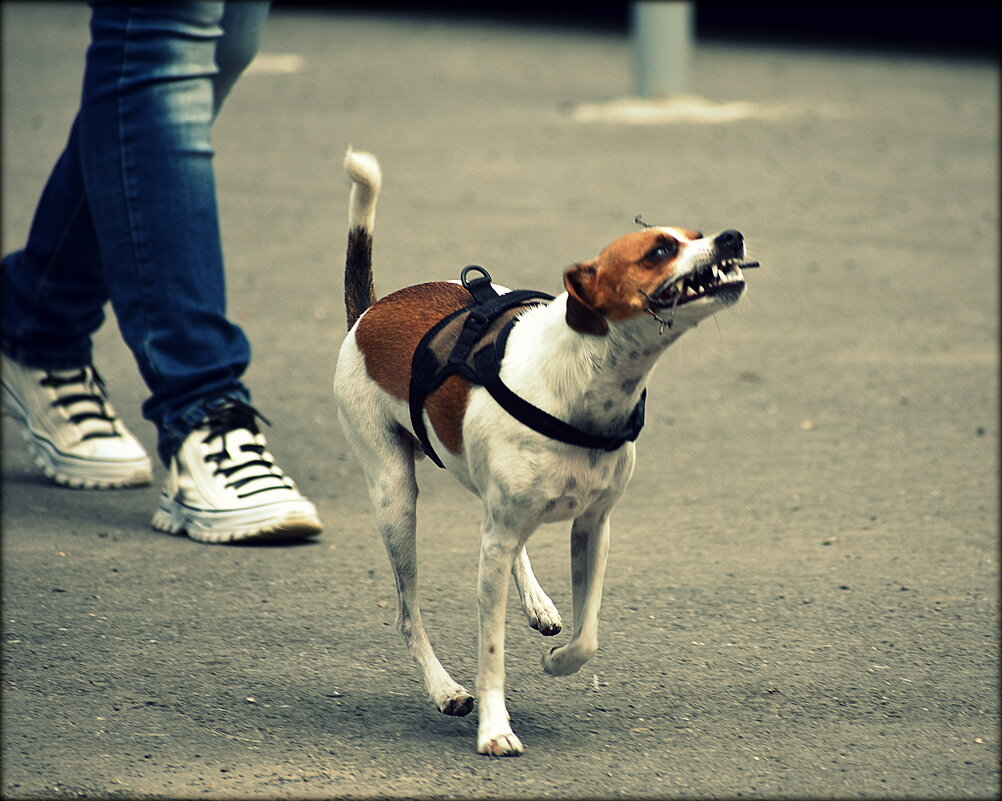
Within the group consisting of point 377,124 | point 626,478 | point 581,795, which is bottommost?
point 377,124

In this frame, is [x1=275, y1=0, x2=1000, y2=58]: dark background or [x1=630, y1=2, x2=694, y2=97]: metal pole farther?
[x1=275, y1=0, x2=1000, y2=58]: dark background

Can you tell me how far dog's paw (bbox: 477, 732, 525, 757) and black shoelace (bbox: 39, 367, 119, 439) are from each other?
6.71 ft

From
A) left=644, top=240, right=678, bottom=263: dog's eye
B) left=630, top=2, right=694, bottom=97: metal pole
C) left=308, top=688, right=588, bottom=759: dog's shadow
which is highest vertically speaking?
left=644, top=240, right=678, bottom=263: dog's eye

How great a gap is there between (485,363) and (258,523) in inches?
54.7

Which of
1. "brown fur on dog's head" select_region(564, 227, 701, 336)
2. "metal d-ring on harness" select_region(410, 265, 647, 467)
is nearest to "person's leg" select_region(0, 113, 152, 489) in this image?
"metal d-ring on harness" select_region(410, 265, 647, 467)

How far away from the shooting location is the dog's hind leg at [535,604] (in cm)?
312

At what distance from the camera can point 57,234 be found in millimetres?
4211

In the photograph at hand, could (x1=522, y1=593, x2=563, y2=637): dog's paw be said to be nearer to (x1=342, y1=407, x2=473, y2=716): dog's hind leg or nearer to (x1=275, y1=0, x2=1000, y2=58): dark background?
(x1=342, y1=407, x2=473, y2=716): dog's hind leg

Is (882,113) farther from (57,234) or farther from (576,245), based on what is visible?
(57,234)

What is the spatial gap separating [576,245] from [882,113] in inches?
180

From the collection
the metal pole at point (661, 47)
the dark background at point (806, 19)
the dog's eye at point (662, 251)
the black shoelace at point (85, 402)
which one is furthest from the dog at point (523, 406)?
the dark background at point (806, 19)

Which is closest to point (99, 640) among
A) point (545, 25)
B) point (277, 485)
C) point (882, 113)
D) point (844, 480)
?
point (277, 485)

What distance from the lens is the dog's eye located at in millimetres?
2455

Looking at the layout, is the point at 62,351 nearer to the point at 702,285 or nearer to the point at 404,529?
the point at 404,529
